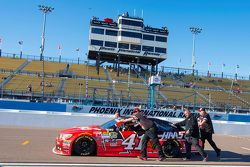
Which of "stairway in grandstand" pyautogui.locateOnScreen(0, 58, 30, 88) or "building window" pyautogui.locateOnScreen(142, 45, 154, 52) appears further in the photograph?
"building window" pyautogui.locateOnScreen(142, 45, 154, 52)

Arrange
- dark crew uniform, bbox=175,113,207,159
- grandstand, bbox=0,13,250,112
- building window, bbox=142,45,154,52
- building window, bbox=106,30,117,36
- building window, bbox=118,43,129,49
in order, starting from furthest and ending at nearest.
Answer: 1. building window, bbox=142,45,154,52
2. building window, bbox=106,30,117,36
3. building window, bbox=118,43,129,49
4. grandstand, bbox=0,13,250,112
5. dark crew uniform, bbox=175,113,207,159

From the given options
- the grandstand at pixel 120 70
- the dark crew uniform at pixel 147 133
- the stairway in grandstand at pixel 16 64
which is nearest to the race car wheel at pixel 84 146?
the dark crew uniform at pixel 147 133

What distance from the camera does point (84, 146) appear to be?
1001 centimetres

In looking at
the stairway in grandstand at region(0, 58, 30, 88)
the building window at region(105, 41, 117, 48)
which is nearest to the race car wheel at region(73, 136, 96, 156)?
the stairway in grandstand at region(0, 58, 30, 88)

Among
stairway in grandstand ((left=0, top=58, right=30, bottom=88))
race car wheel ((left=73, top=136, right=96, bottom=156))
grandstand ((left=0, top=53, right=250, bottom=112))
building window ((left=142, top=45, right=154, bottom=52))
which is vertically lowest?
race car wheel ((left=73, top=136, right=96, bottom=156))

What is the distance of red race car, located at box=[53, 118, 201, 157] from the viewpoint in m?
9.98

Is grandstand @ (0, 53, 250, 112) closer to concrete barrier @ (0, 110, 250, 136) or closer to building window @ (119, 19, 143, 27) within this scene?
concrete barrier @ (0, 110, 250, 136)

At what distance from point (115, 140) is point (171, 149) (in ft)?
5.52

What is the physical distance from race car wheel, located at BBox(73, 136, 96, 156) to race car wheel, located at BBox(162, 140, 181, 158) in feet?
6.80

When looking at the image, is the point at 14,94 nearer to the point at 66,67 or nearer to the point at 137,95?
the point at 137,95

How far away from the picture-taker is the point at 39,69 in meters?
48.7

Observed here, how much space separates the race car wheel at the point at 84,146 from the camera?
32.6 ft

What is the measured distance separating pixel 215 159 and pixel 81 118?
1107 cm

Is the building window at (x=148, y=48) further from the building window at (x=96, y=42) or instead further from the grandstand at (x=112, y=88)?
the building window at (x=96, y=42)
